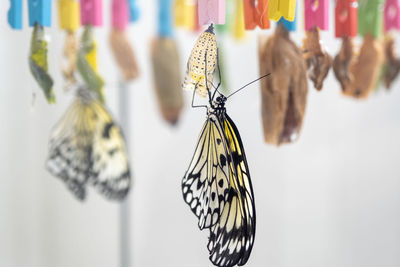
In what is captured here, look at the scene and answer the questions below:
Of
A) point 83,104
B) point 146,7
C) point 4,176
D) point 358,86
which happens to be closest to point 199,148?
point 358,86

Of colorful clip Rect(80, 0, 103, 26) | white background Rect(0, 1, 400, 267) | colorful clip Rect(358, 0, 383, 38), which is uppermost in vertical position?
colorful clip Rect(80, 0, 103, 26)

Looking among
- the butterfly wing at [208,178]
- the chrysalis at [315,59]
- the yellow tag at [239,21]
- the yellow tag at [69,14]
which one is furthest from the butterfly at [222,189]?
the yellow tag at [69,14]

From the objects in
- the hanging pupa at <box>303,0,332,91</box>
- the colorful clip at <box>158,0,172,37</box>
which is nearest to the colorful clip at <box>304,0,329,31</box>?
the hanging pupa at <box>303,0,332,91</box>

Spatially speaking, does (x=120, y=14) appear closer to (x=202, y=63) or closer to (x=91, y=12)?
(x=91, y=12)

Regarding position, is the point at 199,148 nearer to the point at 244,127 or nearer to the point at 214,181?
the point at 214,181

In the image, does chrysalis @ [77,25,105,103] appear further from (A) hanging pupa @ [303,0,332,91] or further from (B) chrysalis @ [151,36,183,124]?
(A) hanging pupa @ [303,0,332,91]

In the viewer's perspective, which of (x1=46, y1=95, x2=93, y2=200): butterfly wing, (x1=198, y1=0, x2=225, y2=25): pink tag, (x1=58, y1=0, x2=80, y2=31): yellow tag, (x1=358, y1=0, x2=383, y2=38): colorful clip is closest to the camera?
(x1=198, y1=0, x2=225, y2=25): pink tag

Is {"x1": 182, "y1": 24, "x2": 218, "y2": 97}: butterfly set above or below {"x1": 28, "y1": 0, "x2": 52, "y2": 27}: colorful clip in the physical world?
below

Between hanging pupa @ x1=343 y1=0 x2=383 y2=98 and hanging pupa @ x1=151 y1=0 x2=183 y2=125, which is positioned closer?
hanging pupa @ x1=343 y1=0 x2=383 y2=98
